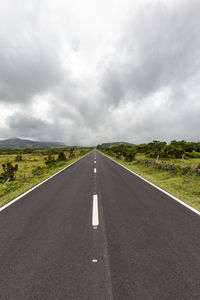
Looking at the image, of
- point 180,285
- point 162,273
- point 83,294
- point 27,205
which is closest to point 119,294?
point 83,294

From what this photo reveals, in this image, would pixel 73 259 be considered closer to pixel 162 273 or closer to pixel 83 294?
pixel 83 294

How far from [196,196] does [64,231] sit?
629 centimetres

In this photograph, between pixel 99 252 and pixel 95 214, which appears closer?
pixel 99 252

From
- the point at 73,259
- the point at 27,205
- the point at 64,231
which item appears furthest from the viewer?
the point at 27,205

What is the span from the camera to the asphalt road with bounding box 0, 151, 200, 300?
192 cm

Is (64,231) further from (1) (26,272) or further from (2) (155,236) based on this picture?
(2) (155,236)

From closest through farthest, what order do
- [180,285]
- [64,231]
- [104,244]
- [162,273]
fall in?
[180,285] → [162,273] → [104,244] → [64,231]

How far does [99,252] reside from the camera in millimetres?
2621

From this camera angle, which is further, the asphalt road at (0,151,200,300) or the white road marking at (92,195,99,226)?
the white road marking at (92,195,99,226)

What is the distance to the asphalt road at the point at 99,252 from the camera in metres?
1.92

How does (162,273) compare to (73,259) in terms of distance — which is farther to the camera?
(73,259)

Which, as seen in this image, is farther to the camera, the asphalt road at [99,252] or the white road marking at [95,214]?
the white road marking at [95,214]

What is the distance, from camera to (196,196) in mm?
6082

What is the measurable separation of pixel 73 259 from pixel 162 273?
1.63 metres
